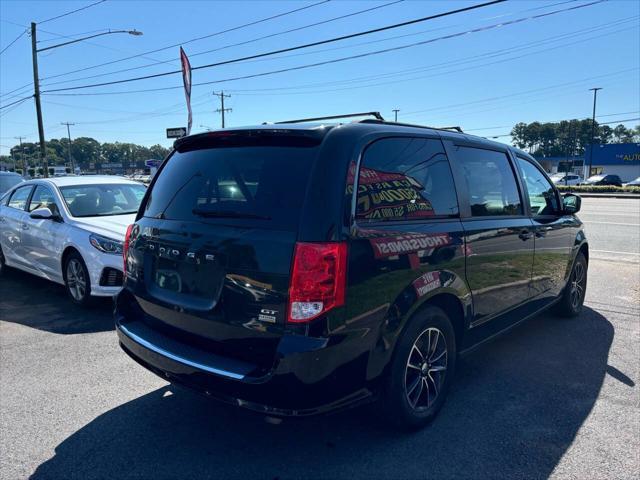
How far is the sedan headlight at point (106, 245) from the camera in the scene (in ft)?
18.3

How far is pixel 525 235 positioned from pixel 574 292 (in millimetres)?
1883

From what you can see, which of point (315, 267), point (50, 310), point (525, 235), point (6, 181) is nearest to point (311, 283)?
point (315, 267)

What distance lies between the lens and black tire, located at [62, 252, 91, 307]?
5.70 meters

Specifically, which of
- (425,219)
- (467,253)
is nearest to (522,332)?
(467,253)

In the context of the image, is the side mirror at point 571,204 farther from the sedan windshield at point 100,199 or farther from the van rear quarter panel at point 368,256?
the sedan windshield at point 100,199

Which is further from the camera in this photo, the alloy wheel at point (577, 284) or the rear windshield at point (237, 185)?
the alloy wheel at point (577, 284)

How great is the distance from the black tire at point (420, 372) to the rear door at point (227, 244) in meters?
0.81

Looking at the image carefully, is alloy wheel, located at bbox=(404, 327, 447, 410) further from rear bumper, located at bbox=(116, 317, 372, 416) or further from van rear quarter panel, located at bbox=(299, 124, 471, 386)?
rear bumper, located at bbox=(116, 317, 372, 416)

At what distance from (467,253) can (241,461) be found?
1.96m

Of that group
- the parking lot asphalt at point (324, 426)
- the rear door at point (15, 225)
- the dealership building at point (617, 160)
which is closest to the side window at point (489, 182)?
the parking lot asphalt at point (324, 426)

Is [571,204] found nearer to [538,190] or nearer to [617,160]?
[538,190]

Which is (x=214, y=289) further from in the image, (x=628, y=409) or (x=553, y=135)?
(x=553, y=135)

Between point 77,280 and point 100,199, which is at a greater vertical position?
point 100,199

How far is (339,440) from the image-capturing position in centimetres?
296
